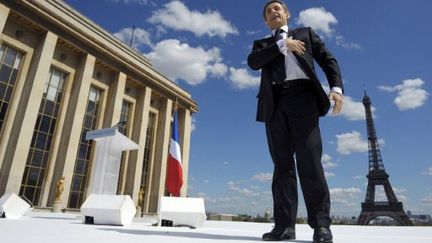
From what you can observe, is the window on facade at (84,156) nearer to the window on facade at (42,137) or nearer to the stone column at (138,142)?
the window on facade at (42,137)

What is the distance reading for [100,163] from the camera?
9531mm

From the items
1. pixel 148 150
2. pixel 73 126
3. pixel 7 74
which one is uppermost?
pixel 7 74

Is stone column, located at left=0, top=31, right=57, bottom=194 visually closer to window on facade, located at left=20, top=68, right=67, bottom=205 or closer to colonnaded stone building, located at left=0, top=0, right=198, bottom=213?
colonnaded stone building, located at left=0, top=0, right=198, bottom=213

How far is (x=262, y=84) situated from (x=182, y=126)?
112 feet

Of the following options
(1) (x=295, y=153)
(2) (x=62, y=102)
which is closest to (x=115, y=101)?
(2) (x=62, y=102)

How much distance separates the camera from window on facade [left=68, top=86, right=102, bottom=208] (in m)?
23.9

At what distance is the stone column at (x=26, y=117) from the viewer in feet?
60.8

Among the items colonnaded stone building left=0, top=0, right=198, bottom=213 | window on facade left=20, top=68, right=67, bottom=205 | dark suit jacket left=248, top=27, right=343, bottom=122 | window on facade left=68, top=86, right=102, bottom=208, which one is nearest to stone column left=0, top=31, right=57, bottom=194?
colonnaded stone building left=0, top=0, right=198, bottom=213

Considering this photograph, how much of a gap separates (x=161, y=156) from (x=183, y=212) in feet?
91.8

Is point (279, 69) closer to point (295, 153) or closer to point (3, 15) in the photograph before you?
point (295, 153)

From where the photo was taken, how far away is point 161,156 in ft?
106

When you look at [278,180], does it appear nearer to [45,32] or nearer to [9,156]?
[9,156]

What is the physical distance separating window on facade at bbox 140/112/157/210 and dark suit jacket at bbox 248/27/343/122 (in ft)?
97.5

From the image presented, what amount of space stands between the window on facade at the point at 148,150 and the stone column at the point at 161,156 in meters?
0.57
